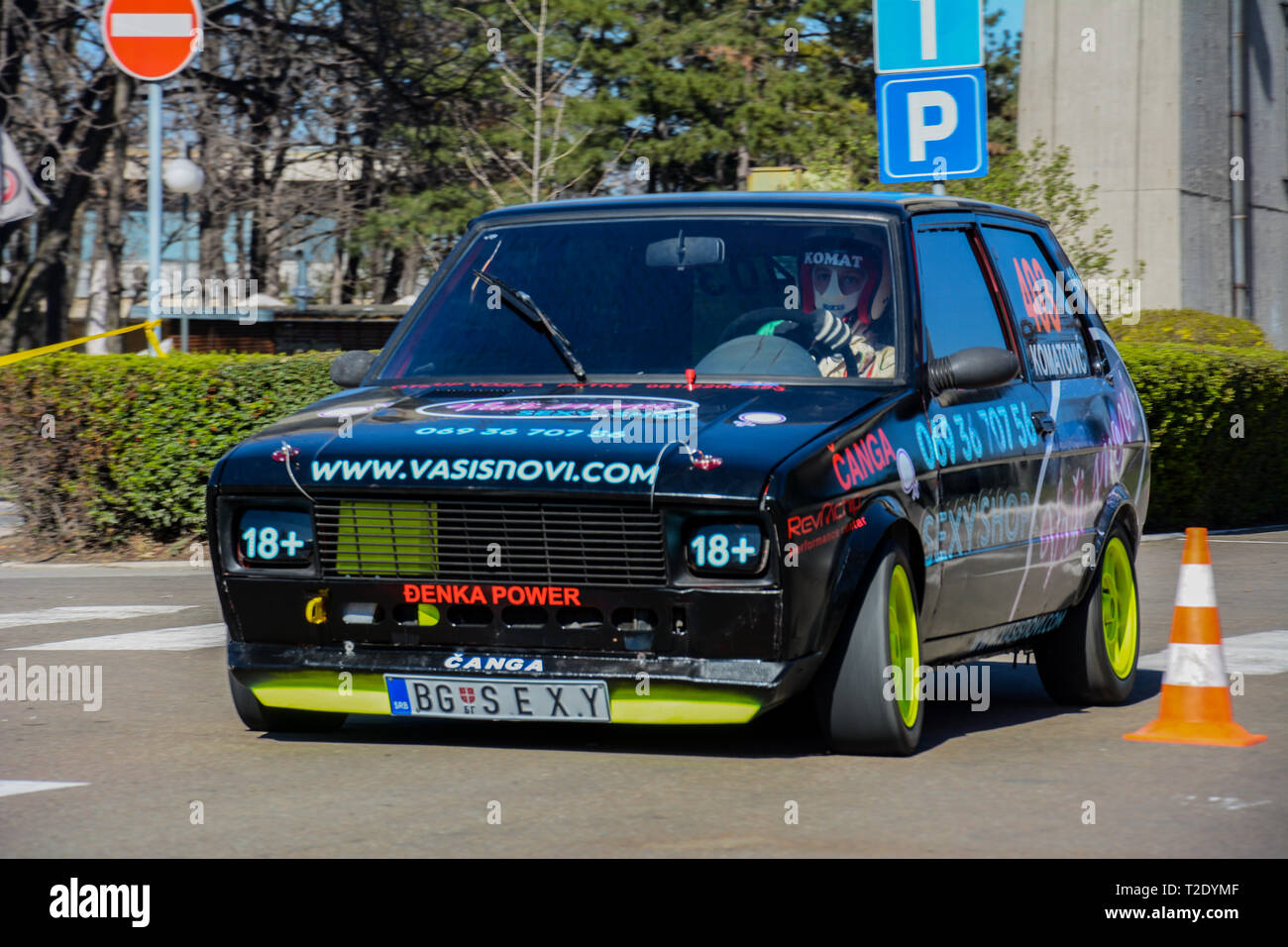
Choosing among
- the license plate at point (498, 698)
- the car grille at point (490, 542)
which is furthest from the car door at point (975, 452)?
the license plate at point (498, 698)

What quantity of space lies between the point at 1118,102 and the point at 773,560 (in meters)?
20.8

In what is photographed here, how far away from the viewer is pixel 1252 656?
931cm

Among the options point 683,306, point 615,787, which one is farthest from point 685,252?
point 615,787

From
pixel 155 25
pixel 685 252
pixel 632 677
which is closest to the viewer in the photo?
pixel 632 677

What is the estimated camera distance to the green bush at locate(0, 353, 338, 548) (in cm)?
1355

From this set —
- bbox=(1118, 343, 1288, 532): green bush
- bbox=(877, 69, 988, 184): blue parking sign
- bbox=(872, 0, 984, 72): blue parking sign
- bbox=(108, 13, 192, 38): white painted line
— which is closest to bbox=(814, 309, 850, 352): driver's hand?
bbox=(877, 69, 988, 184): blue parking sign

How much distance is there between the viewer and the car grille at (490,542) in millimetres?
5812

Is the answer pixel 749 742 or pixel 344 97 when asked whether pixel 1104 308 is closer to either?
pixel 344 97

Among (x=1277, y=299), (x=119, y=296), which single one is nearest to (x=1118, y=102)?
(x=1277, y=299)

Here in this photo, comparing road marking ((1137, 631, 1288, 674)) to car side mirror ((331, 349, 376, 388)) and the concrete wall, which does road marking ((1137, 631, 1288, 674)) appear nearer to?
car side mirror ((331, 349, 376, 388))

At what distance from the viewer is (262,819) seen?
5.37m

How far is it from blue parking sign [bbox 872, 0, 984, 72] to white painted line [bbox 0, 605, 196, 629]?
569cm

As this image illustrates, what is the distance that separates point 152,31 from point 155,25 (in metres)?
0.06

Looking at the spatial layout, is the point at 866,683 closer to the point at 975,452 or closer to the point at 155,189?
the point at 975,452
